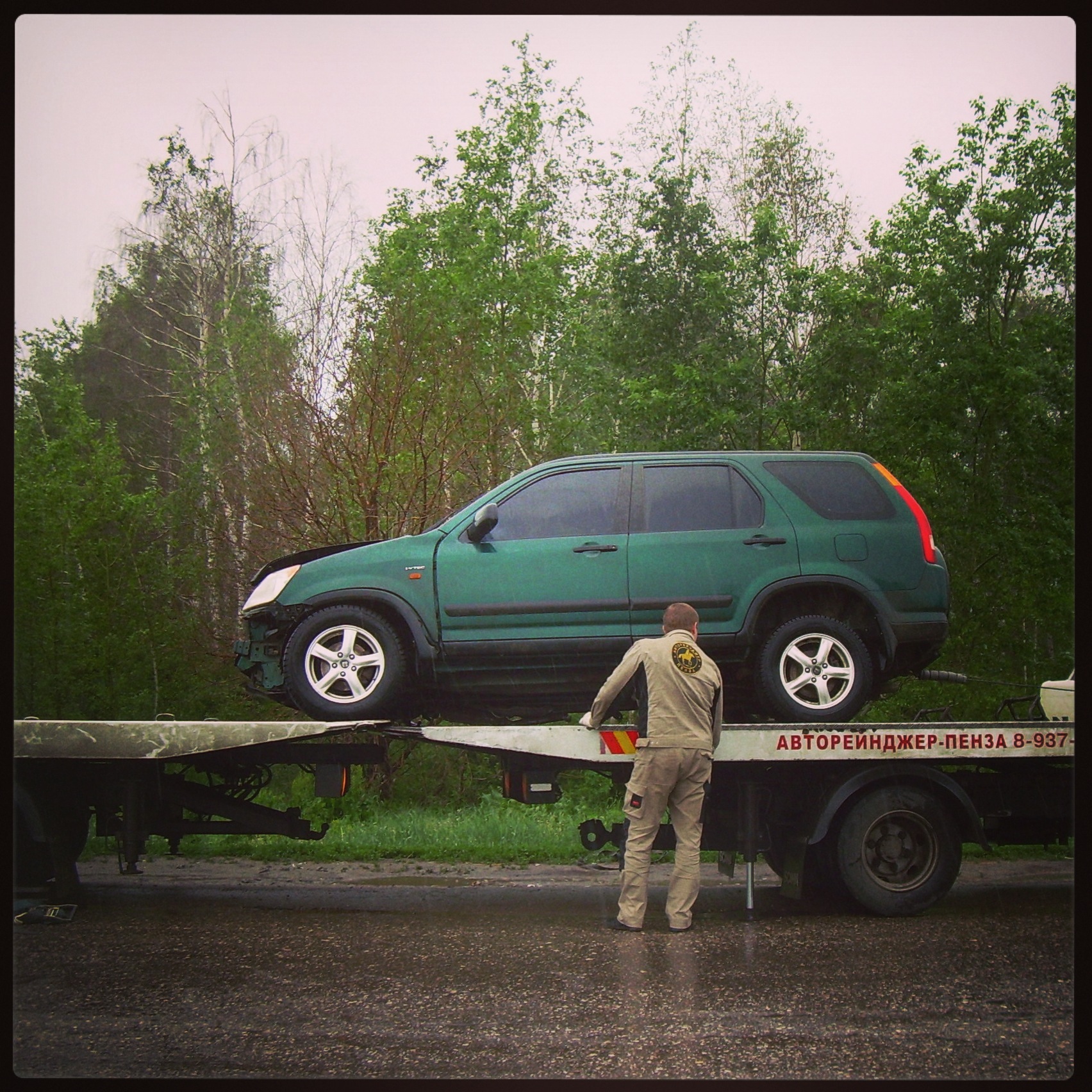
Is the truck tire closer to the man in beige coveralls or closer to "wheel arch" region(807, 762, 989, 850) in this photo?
the man in beige coveralls

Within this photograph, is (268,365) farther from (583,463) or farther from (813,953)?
(813,953)

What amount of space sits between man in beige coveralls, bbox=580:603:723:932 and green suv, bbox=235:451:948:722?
0.15m

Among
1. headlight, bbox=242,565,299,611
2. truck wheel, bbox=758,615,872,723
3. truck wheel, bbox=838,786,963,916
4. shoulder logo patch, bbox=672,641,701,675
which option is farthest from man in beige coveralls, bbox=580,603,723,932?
headlight, bbox=242,565,299,611

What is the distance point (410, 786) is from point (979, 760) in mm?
3162

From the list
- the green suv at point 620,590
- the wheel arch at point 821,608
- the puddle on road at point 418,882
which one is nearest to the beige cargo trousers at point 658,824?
the green suv at point 620,590

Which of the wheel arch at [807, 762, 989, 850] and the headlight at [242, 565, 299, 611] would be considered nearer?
the headlight at [242, 565, 299, 611]

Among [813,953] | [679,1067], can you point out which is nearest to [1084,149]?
[813,953]

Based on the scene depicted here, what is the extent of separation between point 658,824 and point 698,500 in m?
1.59

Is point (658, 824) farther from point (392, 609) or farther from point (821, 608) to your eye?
point (392, 609)

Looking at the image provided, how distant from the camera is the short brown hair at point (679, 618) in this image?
17.6ft

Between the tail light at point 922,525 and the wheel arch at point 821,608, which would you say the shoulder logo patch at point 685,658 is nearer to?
the wheel arch at point 821,608

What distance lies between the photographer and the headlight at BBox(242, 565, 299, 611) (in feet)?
19.0

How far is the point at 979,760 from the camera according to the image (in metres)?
→ 6.30

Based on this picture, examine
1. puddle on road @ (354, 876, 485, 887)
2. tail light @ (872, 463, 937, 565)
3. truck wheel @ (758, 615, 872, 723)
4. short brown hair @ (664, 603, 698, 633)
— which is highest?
tail light @ (872, 463, 937, 565)
